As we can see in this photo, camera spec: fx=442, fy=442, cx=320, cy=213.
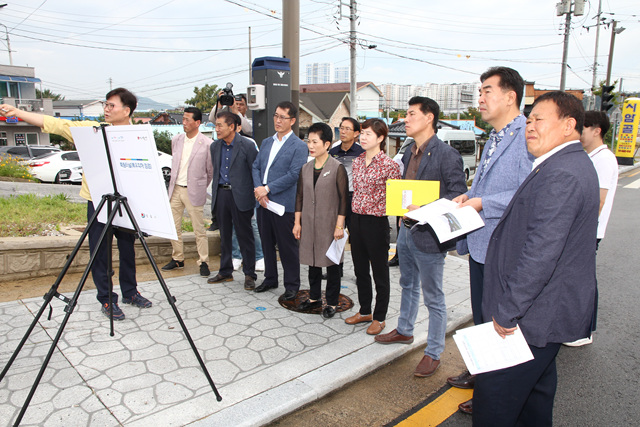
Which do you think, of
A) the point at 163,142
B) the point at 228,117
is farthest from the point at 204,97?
the point at 228,117

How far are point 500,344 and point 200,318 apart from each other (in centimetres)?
307

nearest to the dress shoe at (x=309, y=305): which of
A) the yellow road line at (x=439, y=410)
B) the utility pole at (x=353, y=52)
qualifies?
the yellow road line at (x=439, y=410)

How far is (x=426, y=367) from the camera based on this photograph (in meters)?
3.61

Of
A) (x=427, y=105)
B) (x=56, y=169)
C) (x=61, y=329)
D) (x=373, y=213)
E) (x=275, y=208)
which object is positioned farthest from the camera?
(x=56, y=169)

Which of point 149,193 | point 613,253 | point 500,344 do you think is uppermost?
point 149,193

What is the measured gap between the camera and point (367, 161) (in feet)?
13.4

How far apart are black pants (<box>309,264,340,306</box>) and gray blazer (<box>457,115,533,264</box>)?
72.4 inches

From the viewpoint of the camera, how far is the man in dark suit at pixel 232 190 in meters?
5.32

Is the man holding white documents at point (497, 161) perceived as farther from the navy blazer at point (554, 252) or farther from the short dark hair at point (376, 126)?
the short dark hair at point (376, 126)

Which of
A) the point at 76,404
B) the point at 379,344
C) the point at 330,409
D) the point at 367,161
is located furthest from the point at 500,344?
the point at 76,404

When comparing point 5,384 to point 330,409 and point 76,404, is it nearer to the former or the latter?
point 76,404

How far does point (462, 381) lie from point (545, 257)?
1.91 m

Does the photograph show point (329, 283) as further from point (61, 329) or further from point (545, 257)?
point (545, 257)

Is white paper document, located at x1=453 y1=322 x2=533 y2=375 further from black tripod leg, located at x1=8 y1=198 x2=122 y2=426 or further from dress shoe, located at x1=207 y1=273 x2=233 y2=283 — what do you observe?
dress shoe, located at x1=207 y1=273 x2=233 y2=283
